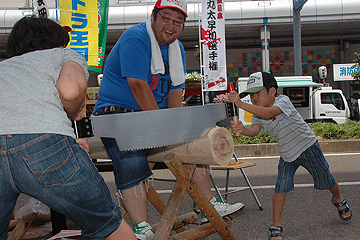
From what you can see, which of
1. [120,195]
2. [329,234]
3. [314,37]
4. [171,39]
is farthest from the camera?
[314,37]

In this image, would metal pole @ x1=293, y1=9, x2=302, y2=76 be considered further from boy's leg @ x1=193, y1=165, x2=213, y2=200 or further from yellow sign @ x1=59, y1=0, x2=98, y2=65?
boy's leg @ x1=193, y1=165, x2=213, y2=200

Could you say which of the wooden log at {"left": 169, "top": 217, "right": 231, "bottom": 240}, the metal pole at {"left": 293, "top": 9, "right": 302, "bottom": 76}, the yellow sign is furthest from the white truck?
the wooden log at {"left": 169, "top": 217, "right": 231, "bottom": 240}

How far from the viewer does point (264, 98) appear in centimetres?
307

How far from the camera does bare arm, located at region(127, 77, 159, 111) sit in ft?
7.64

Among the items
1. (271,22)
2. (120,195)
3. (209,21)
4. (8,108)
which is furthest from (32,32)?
(271,22)

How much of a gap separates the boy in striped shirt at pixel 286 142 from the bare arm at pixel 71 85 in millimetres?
1542

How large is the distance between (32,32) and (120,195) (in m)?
1.27

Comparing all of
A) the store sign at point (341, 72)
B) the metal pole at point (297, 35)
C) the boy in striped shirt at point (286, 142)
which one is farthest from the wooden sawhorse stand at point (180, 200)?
the store sign at point (341, 72)

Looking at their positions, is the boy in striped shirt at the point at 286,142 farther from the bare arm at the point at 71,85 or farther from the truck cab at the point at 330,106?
the truck cab at the point at 330,106

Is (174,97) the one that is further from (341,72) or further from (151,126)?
(341,72)

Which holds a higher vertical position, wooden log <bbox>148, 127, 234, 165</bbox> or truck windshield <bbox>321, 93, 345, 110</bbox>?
truck windshield <bbox>321, 93, 345, 110</bbox>

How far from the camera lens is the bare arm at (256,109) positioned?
9.05ft

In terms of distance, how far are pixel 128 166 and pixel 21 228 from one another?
4.48 feet

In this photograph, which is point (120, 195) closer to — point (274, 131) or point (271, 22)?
point (274, 131)
